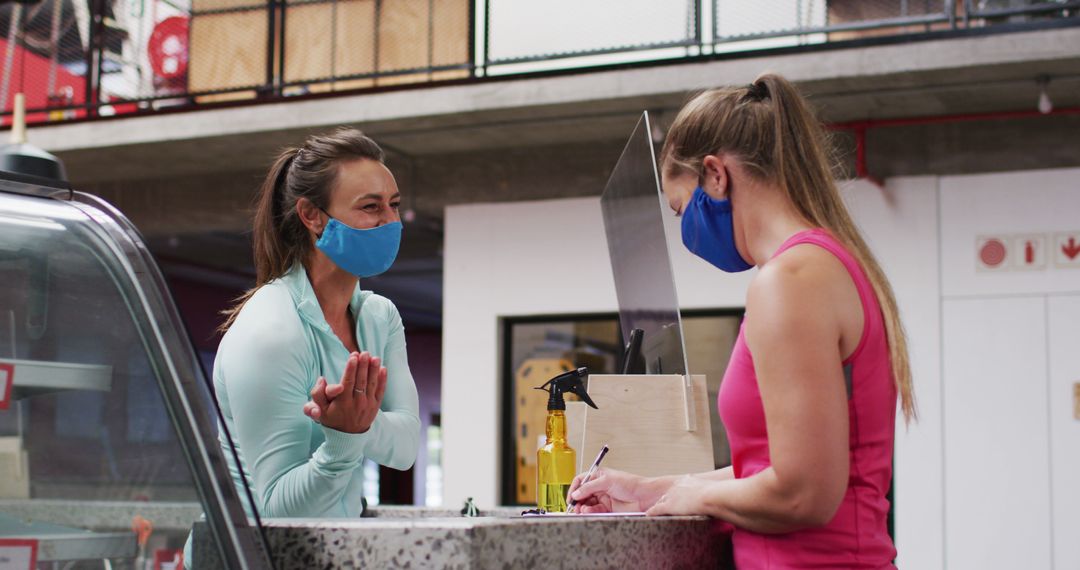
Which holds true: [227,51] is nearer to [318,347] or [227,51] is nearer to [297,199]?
[297,199]

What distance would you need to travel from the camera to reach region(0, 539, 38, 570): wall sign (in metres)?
1.17

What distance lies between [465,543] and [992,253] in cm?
634

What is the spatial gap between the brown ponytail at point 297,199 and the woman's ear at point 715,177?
2.60ft

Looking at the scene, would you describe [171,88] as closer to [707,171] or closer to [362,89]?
[362,89]

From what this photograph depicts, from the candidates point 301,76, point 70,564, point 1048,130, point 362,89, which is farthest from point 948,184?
point 70,564

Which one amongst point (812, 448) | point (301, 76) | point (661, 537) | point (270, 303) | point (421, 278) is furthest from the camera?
point (421, 278)

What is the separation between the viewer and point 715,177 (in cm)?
157

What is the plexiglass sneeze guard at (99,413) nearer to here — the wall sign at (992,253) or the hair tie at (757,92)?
the hair tie at (757,92)

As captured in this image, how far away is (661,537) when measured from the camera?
1.44 m

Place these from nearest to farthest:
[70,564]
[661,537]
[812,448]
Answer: [70,564], [812,448], [661,537]

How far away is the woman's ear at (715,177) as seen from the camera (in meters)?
1.56

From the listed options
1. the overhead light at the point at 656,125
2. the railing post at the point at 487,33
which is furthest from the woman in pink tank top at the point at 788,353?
the railing post at the point at 487,33

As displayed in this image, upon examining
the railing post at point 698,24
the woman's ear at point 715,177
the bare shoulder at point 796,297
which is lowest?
the bare shoulder at point 796,297

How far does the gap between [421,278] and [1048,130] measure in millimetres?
7344
